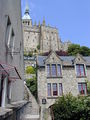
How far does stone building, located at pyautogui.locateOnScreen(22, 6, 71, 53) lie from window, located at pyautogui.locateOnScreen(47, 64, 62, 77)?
7374 cm

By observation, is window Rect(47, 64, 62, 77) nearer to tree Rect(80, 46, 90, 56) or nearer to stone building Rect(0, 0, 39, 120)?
stone building Rect(0, 0, 39, 120)

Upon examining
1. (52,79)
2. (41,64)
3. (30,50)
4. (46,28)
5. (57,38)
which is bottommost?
(52,79)

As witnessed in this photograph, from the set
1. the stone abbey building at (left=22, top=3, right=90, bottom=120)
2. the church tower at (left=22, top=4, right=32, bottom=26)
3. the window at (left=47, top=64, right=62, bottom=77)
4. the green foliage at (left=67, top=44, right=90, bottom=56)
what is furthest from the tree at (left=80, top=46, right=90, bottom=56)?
the church tower at (left=22, top=4, right=32, bottom=26)

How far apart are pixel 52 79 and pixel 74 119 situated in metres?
6.43

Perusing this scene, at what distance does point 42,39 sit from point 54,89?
7940 centimetres

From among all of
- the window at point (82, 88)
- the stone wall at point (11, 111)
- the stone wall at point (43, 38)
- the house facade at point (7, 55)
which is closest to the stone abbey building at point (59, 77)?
the window at point (82, 88)

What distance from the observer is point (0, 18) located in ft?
15.0

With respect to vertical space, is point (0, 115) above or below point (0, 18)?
below

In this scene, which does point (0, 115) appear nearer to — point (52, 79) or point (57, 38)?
point (52, 79)

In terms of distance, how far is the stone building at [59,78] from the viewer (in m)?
18.8

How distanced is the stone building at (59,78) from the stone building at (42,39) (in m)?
73.5

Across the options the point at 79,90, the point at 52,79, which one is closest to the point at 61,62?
the point at 52,79

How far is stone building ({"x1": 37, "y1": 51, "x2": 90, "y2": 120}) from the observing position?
61.5 ft

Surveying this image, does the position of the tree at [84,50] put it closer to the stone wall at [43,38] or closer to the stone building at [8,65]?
the stone wall at [43,38]
